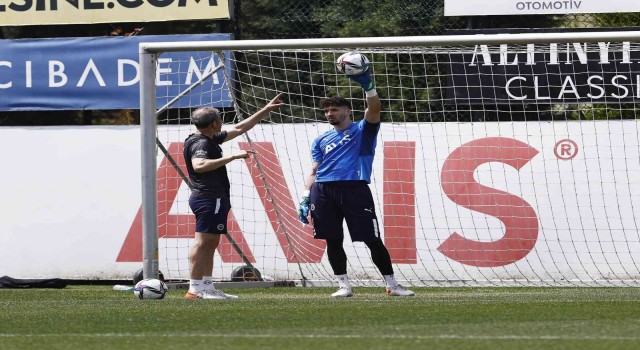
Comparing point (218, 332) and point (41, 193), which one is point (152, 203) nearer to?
point (41, 193)

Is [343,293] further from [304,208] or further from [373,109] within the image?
[373,109]

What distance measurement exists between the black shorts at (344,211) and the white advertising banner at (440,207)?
9.16 ft

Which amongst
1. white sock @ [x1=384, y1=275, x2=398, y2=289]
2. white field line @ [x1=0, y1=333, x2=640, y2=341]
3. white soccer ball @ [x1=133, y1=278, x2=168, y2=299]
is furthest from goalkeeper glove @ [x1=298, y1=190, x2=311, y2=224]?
white field line @ [x1=0, y1=333, x2=640, y2=341]

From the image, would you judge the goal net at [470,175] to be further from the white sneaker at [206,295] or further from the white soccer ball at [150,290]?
the white sneaker at [206,295]

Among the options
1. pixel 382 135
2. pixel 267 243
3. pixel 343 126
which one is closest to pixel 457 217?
pixel 382 135

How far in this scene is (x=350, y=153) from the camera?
10.6 m

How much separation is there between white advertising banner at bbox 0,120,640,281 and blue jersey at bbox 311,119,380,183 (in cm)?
283

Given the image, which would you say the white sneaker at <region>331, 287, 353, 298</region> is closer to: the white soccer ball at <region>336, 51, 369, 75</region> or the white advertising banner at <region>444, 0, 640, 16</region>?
the white soccer ball at <region>336, 51, 369, 75</region>

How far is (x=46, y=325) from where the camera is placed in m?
7.54

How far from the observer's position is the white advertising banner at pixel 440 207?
518 inches

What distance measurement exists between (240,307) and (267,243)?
4762mm

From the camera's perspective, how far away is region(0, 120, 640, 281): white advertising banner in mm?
13148

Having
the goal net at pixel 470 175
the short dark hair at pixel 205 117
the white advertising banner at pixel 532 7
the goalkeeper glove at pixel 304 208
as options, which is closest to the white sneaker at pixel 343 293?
the goalkeeper glove at pixel 304 208

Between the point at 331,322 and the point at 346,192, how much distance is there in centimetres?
330
